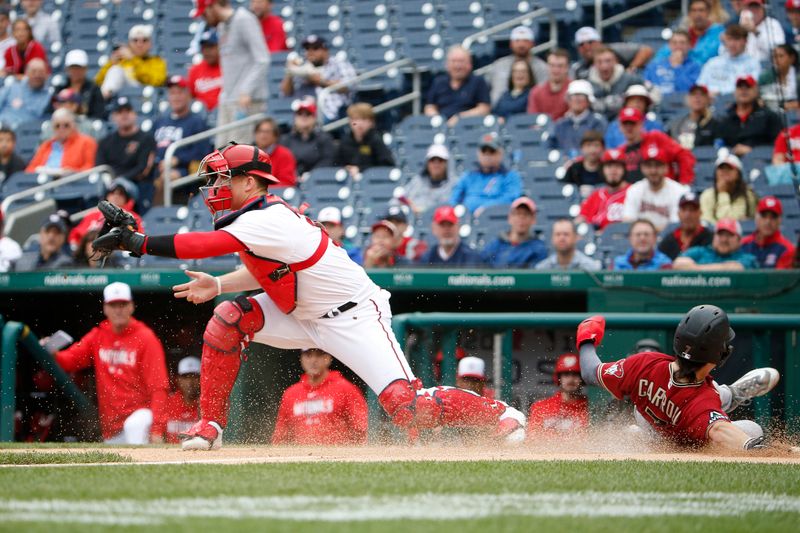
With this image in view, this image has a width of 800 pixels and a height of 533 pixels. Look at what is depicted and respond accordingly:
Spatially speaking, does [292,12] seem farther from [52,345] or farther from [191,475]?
[191,475]

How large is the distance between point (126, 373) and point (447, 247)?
239 centimetres

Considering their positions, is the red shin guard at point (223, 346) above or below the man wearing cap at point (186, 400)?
above

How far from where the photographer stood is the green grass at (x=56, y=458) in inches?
212

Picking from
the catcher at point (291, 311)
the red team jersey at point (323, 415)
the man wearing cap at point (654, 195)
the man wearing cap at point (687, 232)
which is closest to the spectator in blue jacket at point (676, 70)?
the man wearing cap at point (654, 195)

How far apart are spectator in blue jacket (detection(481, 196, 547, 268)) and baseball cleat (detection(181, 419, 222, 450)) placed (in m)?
3.10

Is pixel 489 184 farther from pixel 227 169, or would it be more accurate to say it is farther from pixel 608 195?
pixel 227 169

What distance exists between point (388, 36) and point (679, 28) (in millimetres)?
3112

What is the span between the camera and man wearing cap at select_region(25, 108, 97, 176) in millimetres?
11602

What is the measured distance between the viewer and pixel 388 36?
12898mm

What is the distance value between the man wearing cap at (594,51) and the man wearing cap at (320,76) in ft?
7.18

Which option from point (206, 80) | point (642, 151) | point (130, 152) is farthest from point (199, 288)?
point (206, 80)

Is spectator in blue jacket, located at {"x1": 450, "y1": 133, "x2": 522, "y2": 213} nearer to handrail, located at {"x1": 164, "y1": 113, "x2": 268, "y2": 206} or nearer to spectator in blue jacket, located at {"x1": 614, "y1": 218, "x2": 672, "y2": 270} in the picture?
spectator in blue jacket, located at {"x1": 614, "y1": 218, "x2": 672, "y2": 270}

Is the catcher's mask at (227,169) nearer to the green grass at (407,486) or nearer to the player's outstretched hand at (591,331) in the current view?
A: the green grass at (407,486)

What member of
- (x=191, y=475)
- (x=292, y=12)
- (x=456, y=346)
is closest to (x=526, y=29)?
(x=292, y=12)
